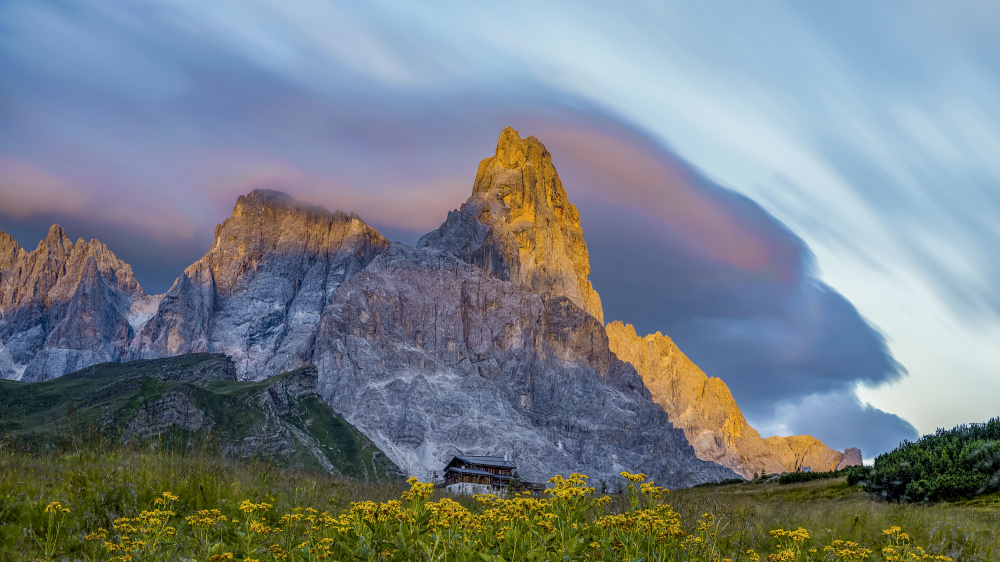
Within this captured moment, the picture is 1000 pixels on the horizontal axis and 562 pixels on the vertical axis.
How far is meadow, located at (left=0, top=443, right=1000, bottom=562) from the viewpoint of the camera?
28.0 ft

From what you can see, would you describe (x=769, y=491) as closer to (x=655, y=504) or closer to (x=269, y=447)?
(x=655, y=504)

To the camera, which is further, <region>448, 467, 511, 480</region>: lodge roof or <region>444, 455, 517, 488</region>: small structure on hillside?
<region>448, 467, 511, 480</region>: lodge roof

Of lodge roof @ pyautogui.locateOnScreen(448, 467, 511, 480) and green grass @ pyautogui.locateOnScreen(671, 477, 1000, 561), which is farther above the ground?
green grass @ pyautogui.locateOnScreen(671, 477, 1000, 561)

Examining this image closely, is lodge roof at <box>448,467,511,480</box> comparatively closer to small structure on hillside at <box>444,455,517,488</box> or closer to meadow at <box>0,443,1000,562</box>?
small structure on hillside at <box>444,455,517,488</box>

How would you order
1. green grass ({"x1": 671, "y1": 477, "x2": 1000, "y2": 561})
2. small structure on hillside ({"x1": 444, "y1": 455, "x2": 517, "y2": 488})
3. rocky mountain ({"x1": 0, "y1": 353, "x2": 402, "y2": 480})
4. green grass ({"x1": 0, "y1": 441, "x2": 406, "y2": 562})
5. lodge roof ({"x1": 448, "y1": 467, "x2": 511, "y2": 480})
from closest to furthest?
green grass ({"x1": 0, "y1": 441, "x2": 406, "y2": 562})
green grass ({"x1": 671, "y1": 477, "x2": 1000, "y2": 561})
small structure on hillside ({"x1": 444, "y1": 455, "x2": 517, "y2": 488})
lodge roof ({"x1": 448, "y1": 467, "x2": 511, "y2": 480})
rocky mountain ({"x1": 0, "y1": 353, "x2": 402, "y2": 480})

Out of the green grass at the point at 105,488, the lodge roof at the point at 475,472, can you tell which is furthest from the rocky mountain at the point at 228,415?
the green grass at the point at 105,488

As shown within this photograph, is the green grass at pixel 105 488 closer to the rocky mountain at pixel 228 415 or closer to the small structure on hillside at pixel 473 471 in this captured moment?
the small structure on hillside at pixel 473 471

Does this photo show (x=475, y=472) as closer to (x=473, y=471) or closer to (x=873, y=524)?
(x=473, y=471)

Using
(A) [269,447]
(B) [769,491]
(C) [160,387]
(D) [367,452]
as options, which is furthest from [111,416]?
(B) [769,491]

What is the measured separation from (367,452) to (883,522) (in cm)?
18947

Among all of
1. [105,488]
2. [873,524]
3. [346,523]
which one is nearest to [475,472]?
[873,524]

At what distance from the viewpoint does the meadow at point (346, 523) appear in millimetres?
8523

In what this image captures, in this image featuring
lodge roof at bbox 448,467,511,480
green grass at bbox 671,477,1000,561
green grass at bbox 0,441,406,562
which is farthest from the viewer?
lodge roof at bbox 448,467,511,480

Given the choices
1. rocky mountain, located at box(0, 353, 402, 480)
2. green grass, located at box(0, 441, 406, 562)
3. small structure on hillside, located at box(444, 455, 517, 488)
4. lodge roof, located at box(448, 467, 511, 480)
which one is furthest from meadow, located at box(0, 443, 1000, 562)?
rocky mountain, located at box(0, 353, 402, 480)
